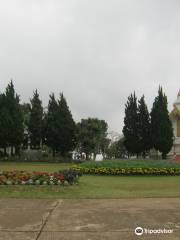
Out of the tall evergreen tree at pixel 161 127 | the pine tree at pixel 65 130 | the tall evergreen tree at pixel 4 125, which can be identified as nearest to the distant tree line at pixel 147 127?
the tall evergreen tree at pixel 161 127

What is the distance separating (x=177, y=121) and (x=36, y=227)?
3934cm

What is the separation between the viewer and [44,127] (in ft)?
153

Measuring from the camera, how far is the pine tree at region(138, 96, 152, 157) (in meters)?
43.5

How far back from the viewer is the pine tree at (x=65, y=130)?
45375 millimetres

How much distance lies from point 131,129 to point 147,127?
1.60 m

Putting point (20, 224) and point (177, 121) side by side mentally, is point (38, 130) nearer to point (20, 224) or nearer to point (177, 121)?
point (177, 121)

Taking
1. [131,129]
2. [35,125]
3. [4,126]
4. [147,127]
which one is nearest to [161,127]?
[147,127]

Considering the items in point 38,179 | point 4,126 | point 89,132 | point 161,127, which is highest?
point 4,126

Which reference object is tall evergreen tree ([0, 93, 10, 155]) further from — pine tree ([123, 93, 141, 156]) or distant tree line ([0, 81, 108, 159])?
pine tree ([123, 93, 141, 156])

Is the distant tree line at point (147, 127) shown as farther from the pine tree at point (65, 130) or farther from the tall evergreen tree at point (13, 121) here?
the tall evergreen tree at point (13, 121)

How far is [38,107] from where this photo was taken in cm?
5112

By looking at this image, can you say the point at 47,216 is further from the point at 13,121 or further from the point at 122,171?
the point at 13,121

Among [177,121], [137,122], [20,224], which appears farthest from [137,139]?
[20,224]

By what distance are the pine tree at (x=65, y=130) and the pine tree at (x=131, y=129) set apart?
5.59 meters
